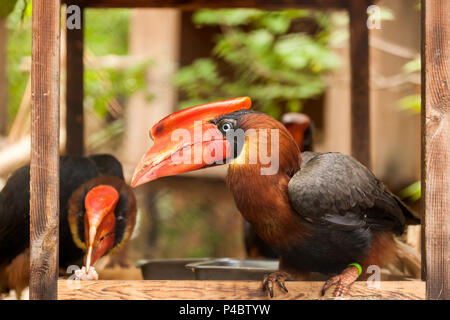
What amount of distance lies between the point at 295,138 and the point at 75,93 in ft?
3.90

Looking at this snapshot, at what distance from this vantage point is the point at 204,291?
173 centimetres

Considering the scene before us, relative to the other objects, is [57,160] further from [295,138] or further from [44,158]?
[295,138]

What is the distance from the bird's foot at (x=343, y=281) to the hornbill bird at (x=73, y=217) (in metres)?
0.86

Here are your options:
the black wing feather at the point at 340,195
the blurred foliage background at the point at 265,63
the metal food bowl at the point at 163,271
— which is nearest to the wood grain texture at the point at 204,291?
the black wing feather at the point at 340,195

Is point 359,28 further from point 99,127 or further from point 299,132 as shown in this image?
point 99,127

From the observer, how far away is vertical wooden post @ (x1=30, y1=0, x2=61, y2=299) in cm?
168

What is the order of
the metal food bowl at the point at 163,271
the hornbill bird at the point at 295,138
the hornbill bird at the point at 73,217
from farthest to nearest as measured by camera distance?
the hornbill bird at the point at 295,138, the metal food bowl at the point at 163,271, the hornbill bird at the point at 73,217

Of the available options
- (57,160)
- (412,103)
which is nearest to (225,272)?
(57,160)

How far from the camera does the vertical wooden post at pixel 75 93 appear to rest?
3061 millimetres

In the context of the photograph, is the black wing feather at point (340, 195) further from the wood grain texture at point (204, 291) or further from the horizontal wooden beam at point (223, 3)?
the horizontal wooden beam at point (223, 3)

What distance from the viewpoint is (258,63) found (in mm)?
5102

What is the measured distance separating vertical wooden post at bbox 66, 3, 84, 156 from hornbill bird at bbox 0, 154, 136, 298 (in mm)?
676

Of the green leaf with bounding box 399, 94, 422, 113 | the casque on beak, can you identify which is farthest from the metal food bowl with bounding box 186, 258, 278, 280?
the green leaf with bounding box 399, 94, 422, 113

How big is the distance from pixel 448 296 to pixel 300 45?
340 cm
